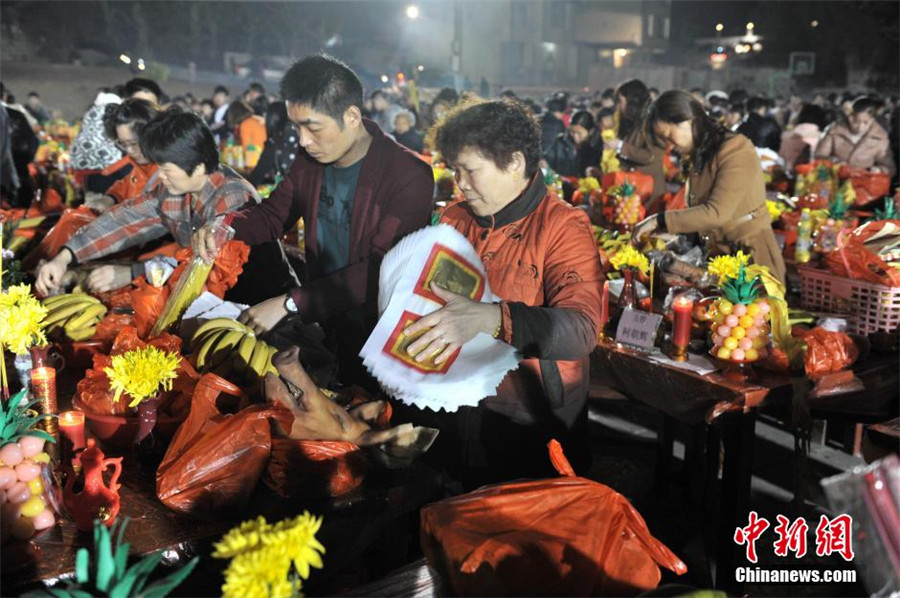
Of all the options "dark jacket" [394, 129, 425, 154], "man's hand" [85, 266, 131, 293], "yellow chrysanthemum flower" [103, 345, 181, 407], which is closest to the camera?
"yellow chrysanthemum flower" [103, 345, 181, 407]

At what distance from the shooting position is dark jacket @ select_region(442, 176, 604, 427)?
1.78 meters

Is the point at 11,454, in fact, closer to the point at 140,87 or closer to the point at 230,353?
the point at 230,353

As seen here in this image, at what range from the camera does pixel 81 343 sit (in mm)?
2510

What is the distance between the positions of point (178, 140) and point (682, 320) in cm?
193

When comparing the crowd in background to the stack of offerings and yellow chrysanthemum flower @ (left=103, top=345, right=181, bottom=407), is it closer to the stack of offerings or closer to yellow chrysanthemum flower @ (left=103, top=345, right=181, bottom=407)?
the stack of offerings

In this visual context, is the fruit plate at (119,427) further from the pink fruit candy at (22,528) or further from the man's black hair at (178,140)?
the man's black hair at (178,140)

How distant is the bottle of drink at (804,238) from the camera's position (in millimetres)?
3941

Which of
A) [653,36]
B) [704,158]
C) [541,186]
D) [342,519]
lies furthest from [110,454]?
[653,36]

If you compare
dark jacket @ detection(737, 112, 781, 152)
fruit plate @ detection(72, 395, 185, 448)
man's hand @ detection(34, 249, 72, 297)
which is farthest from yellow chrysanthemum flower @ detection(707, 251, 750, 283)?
dark jacket @ detection(737, 112, 781, 152)

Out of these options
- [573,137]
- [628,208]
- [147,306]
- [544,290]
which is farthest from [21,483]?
[573,137]

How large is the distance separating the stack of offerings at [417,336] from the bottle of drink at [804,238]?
2.72 metres

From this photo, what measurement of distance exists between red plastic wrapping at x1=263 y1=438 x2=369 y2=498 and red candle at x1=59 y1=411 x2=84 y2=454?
417mm

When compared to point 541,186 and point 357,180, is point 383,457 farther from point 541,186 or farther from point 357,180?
point 357,180

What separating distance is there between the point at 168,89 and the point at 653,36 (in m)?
31.3
